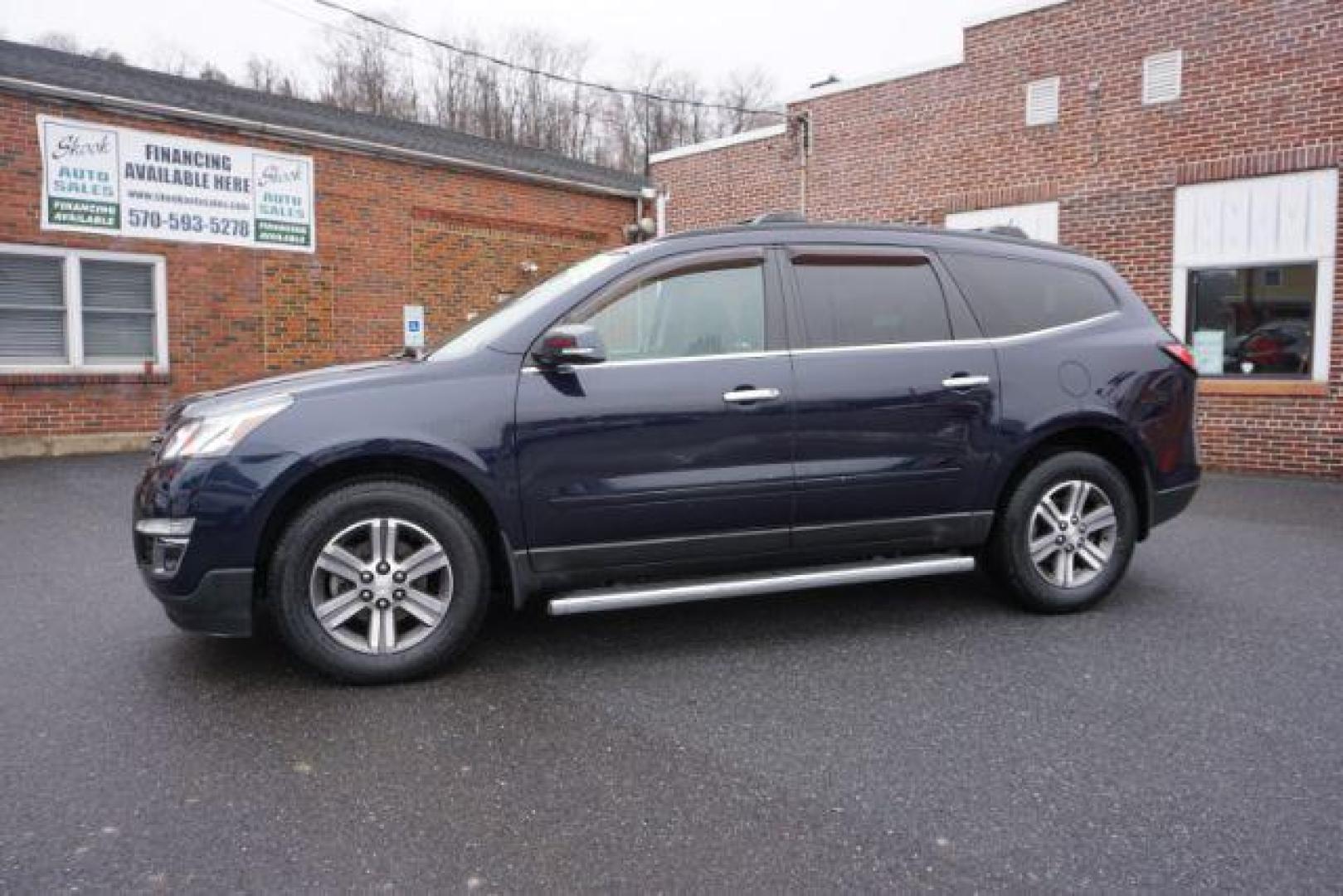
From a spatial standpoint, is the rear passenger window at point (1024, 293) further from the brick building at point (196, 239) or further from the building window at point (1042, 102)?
the building window at point (1042, 102)

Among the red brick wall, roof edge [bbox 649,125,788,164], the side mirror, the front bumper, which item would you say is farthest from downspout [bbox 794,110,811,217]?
the front bumper

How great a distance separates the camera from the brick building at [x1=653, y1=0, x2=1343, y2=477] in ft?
31.0

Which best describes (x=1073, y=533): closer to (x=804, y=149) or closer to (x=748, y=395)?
(x=748, y=395)

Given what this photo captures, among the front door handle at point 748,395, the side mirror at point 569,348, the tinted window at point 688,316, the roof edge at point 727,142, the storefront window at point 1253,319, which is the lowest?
the front door handle at point 748,395

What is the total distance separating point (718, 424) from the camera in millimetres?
3816

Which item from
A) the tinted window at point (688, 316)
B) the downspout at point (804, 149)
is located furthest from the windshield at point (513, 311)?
the downspout at point (804, 149)

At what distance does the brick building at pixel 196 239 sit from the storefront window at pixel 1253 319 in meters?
7.37

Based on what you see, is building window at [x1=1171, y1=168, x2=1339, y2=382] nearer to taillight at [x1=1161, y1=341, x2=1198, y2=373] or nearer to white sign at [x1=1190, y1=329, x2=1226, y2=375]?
white sign at [x1=1190, y1=329, x2=1226, y2=375]

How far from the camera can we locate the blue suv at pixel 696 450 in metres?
3.44

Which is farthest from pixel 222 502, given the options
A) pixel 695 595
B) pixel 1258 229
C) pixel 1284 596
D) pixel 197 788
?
pixel 1258 229

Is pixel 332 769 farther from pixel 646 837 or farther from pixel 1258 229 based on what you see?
pixel 1258 229

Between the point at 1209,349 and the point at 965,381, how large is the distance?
7.73m

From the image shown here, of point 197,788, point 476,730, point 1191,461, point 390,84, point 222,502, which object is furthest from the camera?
point 390,84

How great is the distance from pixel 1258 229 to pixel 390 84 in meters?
23.8
